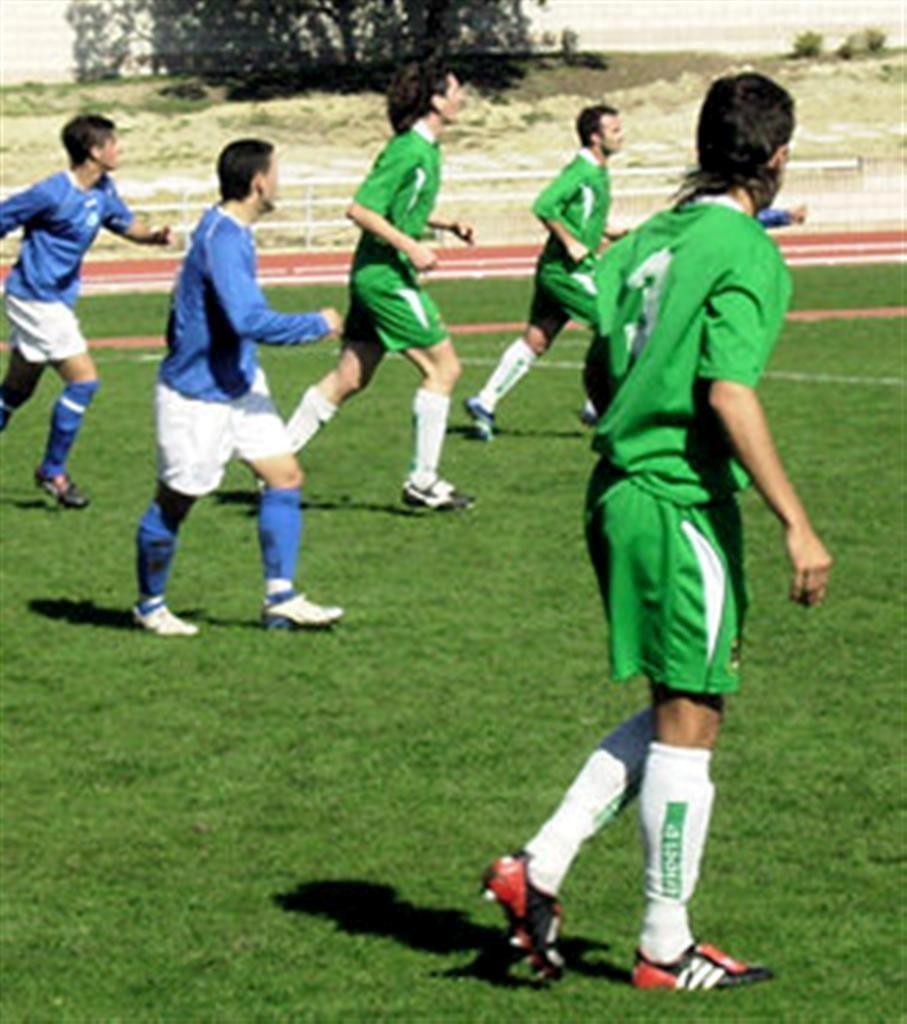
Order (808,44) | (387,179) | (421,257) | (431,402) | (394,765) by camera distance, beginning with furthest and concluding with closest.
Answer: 1. (808,44)
2. (431,402)
3. (387,179)
4. (421,257)
5. (394,765)

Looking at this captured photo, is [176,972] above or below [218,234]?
below

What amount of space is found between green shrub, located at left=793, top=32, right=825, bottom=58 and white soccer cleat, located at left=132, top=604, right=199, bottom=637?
54.7 m

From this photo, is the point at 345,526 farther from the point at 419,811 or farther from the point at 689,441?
the point at 689,441

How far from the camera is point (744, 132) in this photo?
20.1 ft

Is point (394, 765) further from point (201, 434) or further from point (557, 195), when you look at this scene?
point (557, 195)

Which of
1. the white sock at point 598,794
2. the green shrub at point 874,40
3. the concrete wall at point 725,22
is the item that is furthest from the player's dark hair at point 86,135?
the concrete wall at point 725,22

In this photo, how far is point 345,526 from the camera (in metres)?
14.0

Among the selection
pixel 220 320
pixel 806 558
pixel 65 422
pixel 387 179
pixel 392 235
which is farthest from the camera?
pixel 65 422

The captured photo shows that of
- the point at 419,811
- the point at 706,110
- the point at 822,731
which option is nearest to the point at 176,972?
the point at 419,811

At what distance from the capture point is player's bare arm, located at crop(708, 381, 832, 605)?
605 centimetres

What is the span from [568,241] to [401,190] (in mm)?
2790

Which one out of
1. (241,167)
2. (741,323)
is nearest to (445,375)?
(241,167)

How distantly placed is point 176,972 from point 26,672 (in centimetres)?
382

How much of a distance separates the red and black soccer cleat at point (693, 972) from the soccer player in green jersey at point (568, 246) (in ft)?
32.5
